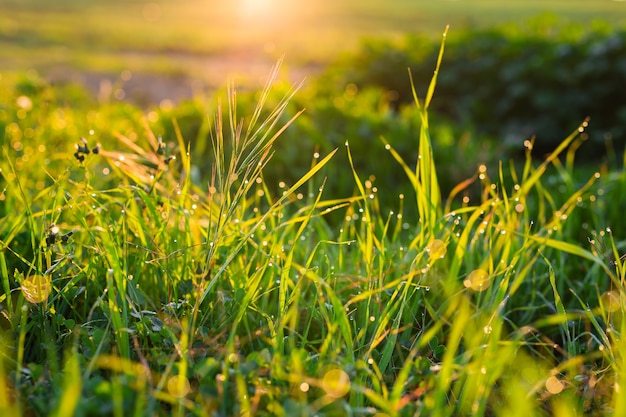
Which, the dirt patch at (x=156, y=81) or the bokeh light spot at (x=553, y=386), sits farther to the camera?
the dirt patch at (x=156, y=81)

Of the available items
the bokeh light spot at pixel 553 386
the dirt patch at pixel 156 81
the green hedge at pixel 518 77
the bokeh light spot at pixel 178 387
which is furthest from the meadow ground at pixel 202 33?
the bokeh light spot at pixel 553 386

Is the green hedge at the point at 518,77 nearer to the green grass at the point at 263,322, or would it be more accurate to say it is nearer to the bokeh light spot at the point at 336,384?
the green grass at the point at 263,322

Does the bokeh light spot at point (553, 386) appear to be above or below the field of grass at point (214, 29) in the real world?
above

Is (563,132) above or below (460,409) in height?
below

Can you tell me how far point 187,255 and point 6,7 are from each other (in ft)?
99.8

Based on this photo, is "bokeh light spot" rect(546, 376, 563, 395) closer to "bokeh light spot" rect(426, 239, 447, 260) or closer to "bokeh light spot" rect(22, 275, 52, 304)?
"bokeh light spot" rect(426, 239, 447, 260)

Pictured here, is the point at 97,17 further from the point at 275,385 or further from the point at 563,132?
the point at 275,385

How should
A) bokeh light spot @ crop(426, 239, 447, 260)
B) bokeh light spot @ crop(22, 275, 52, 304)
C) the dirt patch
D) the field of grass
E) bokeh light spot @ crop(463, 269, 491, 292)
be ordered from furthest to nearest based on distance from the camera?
the field of grass < the dirt patch < bokeh light spot @ crop(463, 269, 491, 292) < bokeh light spot @ crop(426, 239, 447, 260) < bokeh light spot @ crop(22, 275, 52, 304)

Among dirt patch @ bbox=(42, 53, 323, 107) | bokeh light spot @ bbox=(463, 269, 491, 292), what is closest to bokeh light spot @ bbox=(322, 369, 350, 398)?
bokeh light spot @ bbox=(463, 269, 491, 292)

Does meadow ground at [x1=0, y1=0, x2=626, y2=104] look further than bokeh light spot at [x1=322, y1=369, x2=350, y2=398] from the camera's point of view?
Yes

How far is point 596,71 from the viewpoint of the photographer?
543 cm

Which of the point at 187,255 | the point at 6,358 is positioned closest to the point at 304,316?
the point at 187,255

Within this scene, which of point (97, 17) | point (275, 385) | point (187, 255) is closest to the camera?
point (275, 385)

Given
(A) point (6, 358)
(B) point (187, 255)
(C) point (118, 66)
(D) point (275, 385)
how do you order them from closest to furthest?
(D) point (275, 385)
(A) point (6, 358)
(B) point (187, 255)
(C) point (118, 66)
